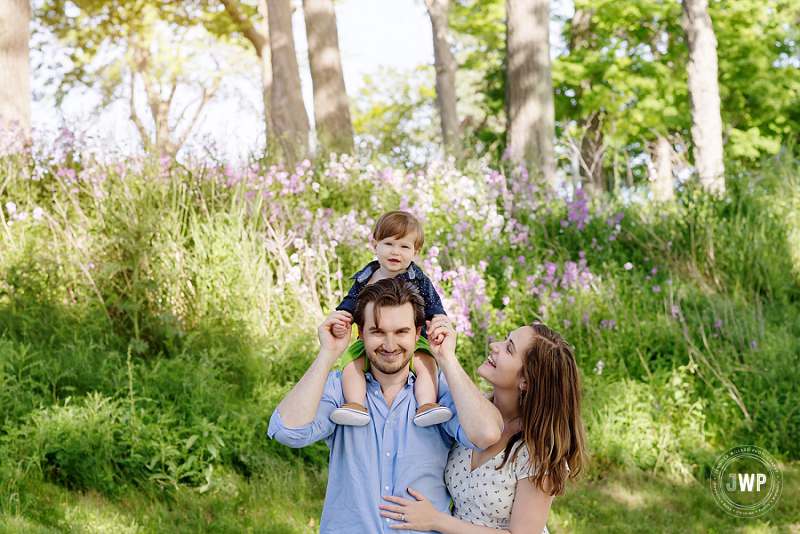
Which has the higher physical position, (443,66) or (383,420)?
(443,66)

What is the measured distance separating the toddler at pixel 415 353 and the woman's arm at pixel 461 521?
260mm

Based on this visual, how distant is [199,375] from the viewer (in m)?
5.33

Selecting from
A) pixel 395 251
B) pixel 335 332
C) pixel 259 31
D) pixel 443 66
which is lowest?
pixel 335 332

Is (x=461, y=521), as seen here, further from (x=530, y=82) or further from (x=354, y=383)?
(x=530, y=82)

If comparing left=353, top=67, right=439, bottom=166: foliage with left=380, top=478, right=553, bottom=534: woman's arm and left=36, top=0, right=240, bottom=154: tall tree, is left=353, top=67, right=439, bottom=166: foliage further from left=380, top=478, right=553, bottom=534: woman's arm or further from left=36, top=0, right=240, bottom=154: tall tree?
left=380, top=478, right=553, bottom=534: woman's arm

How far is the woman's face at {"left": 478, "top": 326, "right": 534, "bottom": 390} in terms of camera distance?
256 cm

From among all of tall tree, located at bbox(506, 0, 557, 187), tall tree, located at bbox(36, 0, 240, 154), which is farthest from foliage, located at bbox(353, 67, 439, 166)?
tall tree, located at bbox(506, 0, 557, 187)

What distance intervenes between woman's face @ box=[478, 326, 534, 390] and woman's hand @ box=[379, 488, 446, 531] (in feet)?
1.52

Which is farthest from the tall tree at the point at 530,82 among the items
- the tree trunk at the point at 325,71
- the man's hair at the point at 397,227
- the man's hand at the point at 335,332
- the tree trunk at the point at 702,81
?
the man's hand at the point at 335,332

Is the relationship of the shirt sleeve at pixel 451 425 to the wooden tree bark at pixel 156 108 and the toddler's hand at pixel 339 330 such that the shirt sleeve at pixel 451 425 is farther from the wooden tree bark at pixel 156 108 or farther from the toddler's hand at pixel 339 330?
the wooden tree bark at pixel 156 108

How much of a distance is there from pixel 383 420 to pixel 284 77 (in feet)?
34.0

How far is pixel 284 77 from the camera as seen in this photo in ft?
40.1

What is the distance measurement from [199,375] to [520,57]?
Result: 662 centimetres

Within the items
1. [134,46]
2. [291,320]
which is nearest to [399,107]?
[134,46]
